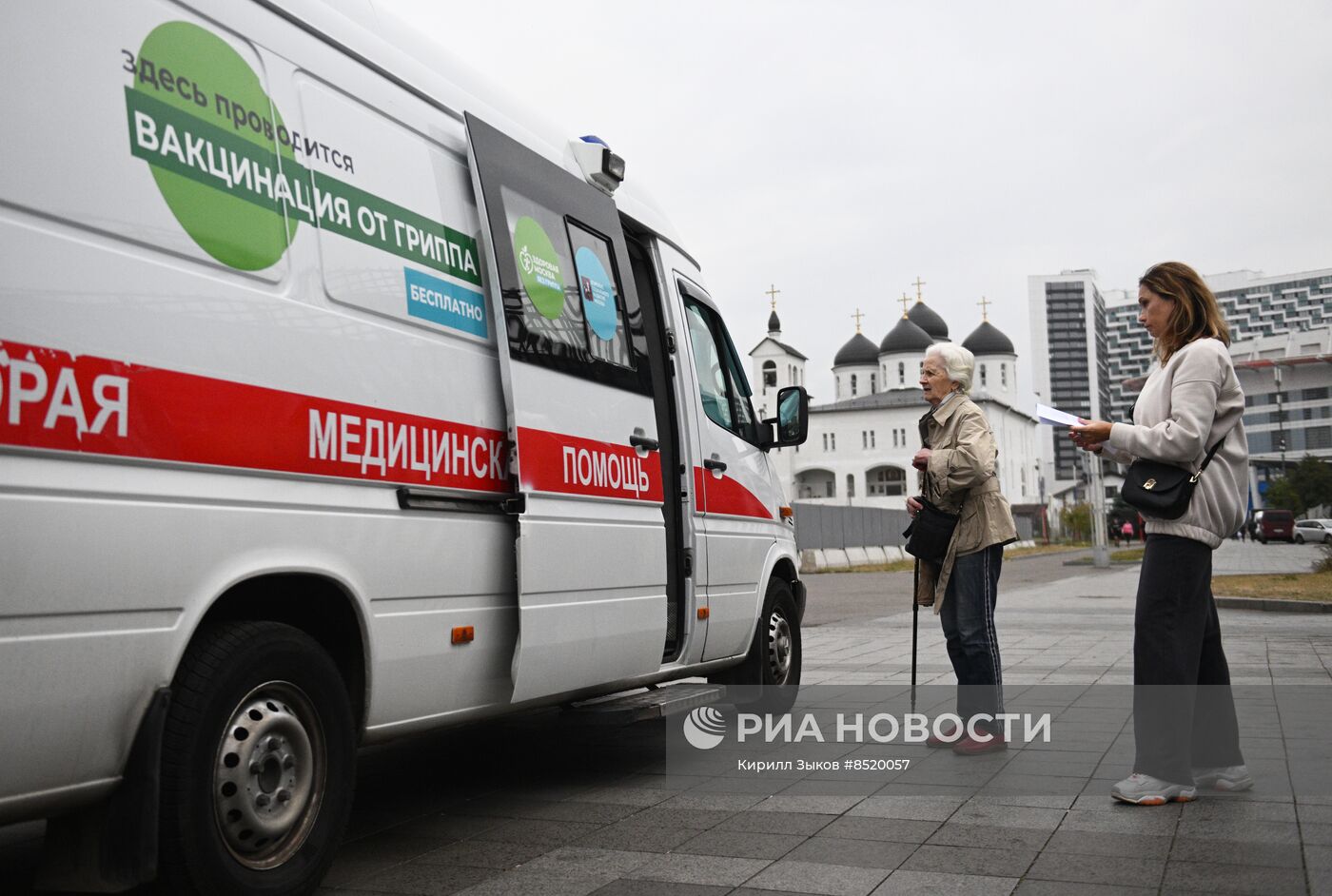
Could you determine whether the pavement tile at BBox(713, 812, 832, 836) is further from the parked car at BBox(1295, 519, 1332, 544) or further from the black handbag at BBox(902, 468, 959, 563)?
the parked car at BBox(1295, 519, 1332, 544)

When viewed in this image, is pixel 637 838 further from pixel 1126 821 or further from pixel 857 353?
pixel 857 353

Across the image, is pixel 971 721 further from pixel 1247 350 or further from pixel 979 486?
pixel 1247 350

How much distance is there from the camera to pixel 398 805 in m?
5.39

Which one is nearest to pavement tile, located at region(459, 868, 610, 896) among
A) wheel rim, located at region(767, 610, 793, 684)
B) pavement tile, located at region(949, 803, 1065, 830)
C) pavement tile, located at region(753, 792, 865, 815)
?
pavement tile, located at region(753, 792, 865, 815)

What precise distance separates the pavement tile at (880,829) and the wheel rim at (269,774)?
1.90m

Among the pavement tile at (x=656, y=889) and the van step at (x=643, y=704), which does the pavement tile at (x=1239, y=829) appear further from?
the van step at (x=643, y=704)

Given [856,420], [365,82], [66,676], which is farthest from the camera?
[856,420]

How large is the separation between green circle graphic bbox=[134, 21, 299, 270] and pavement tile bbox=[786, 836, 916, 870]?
2596 millimetres

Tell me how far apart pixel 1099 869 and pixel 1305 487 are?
8192cm

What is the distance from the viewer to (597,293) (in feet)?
18.5

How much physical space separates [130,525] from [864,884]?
2.38 m

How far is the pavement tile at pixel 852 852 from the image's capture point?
4.26 metres

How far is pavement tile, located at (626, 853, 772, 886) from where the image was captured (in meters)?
4.09

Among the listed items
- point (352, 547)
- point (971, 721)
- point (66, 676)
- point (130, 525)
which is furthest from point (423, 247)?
point (971, 721)
